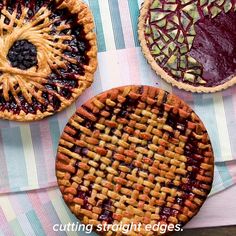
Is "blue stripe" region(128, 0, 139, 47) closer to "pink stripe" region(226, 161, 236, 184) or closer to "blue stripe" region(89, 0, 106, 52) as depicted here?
"blue stripe" region(89, 0, 106, 52)

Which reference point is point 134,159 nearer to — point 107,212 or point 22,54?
point 107,212

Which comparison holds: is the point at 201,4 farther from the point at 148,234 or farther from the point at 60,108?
the point at 148,234

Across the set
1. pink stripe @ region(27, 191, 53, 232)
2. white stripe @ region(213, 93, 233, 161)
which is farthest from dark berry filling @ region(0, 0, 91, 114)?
white stripe @ region(213, 93, 233, 161)

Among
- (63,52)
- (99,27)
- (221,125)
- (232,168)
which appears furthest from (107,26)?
(232,168)

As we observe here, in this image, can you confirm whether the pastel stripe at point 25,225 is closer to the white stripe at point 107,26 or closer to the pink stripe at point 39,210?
the pink stripe at point 39,210

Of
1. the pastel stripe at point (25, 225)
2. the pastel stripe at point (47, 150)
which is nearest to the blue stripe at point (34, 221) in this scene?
the pastel stripe at point (25, 225)
